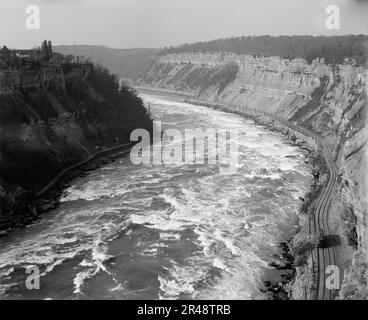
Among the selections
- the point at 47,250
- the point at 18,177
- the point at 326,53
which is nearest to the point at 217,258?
the point at 47,250

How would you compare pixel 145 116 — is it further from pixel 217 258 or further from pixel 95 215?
pixel 217 258

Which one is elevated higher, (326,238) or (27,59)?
(27,59)

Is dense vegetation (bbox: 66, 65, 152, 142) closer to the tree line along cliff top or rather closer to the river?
the tree line along cliff top

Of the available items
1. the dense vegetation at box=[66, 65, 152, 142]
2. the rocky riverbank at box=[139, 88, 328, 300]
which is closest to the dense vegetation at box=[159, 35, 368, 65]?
the dense vegetation at box=[66, 65, 152, 142]

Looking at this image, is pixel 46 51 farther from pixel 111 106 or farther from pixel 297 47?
pixel 297 47

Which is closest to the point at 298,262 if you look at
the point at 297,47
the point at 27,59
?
the point at 27,59
